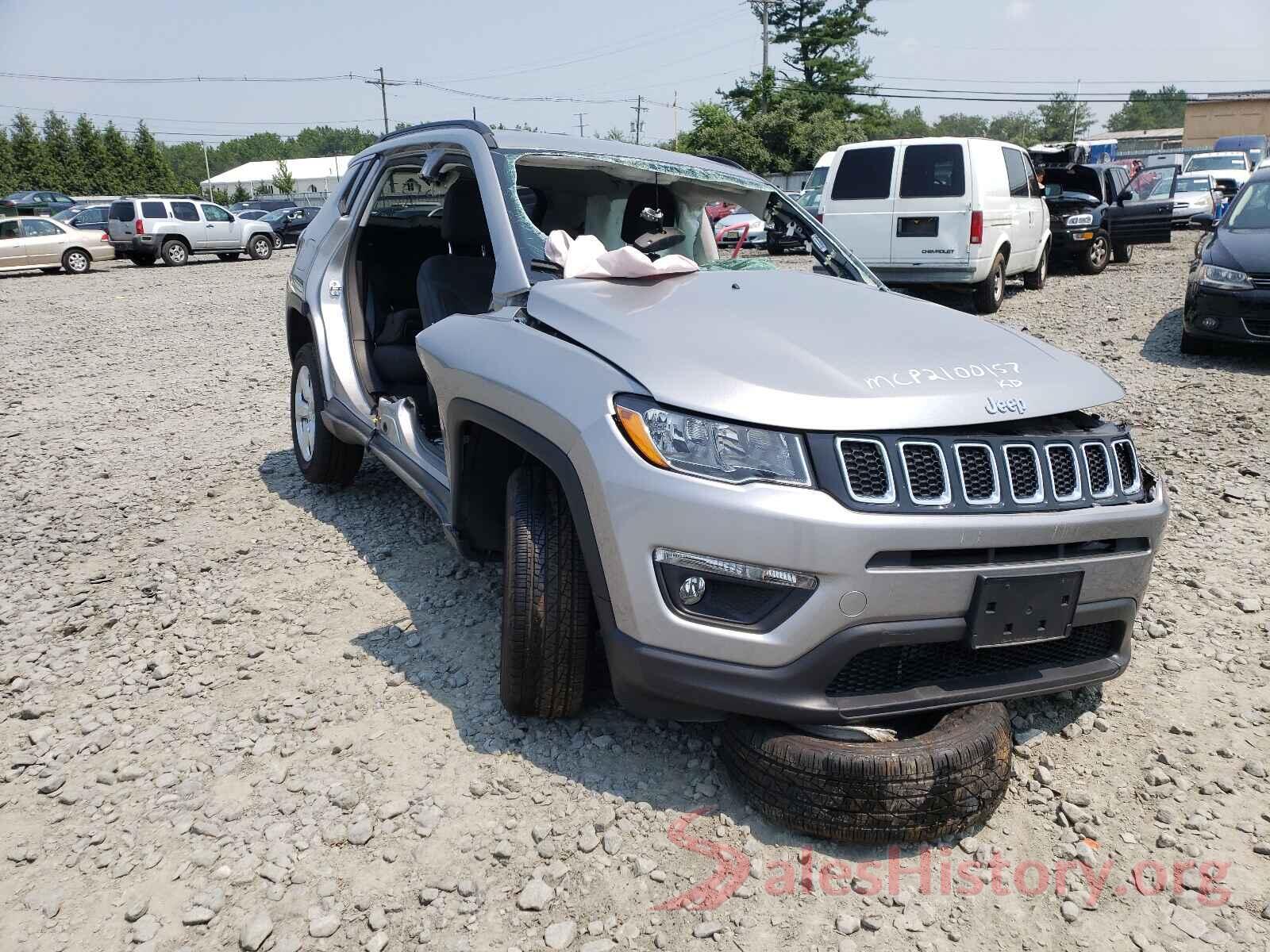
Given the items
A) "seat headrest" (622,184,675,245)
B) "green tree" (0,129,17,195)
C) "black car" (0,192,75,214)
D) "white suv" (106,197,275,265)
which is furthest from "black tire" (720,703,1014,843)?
"green tree" (0,129,17,195)

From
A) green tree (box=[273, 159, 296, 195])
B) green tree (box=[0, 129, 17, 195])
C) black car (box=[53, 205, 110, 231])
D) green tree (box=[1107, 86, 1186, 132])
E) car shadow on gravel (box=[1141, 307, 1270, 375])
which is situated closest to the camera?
car shadow on gravel (box=[1141, 307, 1270, 375])

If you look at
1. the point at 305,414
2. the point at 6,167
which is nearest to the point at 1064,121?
the point at 6,167

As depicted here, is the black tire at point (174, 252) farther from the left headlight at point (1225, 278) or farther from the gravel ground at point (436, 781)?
the left headlight at point (1225, 278)

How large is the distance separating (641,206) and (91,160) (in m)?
64.9

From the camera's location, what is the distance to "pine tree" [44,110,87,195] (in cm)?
5525

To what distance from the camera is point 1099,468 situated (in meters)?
2.43

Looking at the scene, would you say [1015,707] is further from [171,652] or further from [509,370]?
[171,652]

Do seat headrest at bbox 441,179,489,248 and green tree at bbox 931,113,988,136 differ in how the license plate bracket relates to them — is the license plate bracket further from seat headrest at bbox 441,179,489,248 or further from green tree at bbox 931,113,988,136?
green tree at bbox 931,113,988,136

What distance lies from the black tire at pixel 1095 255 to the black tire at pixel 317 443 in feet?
41.6

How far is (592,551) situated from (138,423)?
558 cm

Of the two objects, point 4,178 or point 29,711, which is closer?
point 29,711

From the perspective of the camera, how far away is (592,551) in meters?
2.36

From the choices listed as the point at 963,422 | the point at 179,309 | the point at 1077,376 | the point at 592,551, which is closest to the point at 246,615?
the point at 592,551

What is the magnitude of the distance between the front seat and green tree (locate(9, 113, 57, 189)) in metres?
60.8
